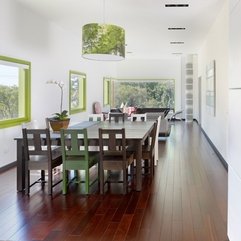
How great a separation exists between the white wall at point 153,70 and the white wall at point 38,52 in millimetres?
5938

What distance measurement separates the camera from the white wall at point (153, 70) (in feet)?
54.3

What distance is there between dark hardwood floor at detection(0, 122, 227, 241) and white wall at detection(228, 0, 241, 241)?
1.82 feet

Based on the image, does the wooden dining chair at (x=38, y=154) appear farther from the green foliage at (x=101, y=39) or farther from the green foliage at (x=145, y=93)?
the green foliage at (x=145, y=93)

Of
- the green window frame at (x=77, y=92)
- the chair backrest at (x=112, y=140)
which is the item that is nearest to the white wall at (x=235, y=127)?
the chair backrest at (x=112, y=140)

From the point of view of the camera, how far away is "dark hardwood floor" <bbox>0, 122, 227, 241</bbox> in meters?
3.22

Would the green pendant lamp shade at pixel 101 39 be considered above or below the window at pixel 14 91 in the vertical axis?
above

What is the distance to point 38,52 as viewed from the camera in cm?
741

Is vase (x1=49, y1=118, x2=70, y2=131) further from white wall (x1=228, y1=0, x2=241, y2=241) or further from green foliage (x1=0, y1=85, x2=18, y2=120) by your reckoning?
white wall (x1=228, y1=0, x2=241, y2=241)

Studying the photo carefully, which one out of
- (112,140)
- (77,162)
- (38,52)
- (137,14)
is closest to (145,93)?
(137,14)

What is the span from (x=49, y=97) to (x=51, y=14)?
192 cm

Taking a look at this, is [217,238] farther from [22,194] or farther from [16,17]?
[16,17]

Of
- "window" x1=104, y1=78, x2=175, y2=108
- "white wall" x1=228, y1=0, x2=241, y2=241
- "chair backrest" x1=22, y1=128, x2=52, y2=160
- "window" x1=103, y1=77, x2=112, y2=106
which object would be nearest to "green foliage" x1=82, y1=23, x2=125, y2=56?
"chair backrest" x1=22, y1=128, x2=52, y2=160

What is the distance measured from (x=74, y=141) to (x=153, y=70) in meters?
12.8

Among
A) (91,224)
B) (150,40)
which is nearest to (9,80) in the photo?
(91,224)
